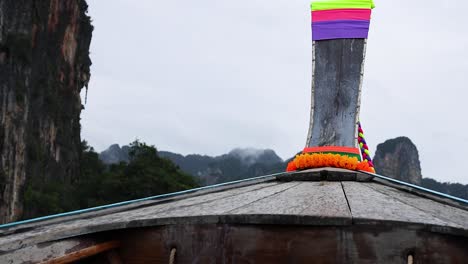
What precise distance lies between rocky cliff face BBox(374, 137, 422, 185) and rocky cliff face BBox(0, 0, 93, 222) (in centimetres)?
2598

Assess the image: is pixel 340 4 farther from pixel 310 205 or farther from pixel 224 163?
pixel 224 163

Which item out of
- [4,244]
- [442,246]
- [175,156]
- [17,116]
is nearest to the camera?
[442,246]

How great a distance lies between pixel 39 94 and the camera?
1958 cm

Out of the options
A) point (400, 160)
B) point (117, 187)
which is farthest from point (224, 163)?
point (117, 187)

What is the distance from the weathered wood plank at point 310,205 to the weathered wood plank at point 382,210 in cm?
3

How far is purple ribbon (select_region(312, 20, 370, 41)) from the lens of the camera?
3027 mm

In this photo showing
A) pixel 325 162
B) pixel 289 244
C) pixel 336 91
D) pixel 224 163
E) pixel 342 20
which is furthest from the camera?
pixel 224 163

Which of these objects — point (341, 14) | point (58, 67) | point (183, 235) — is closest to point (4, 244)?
point (183, 235)

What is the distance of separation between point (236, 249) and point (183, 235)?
5.9 inches

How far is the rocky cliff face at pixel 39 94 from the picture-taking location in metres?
15.7

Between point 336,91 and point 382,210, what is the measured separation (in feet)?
5.36

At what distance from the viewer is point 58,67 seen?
21594 mm

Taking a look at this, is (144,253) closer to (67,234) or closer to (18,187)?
Result: (67,234)

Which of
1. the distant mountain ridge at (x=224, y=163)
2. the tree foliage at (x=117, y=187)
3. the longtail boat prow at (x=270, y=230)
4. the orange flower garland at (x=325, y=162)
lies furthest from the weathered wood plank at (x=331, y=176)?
the distant mountain ridge at (x=224, y=163)
